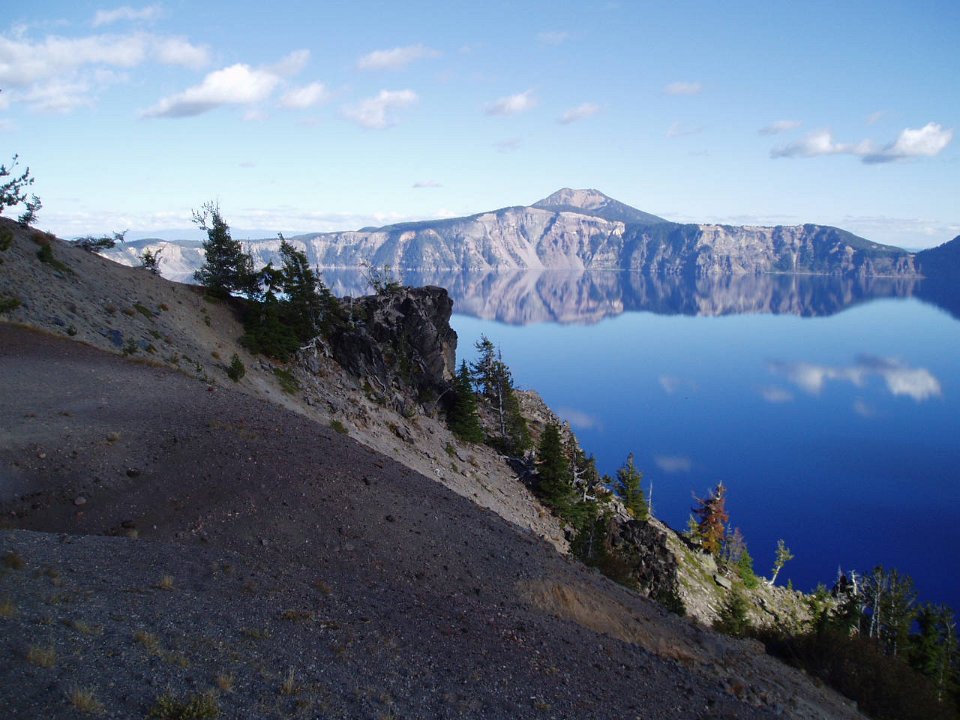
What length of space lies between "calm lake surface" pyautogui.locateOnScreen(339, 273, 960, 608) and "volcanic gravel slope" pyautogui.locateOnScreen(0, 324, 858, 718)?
55.6 metres

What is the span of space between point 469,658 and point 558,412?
304 ft

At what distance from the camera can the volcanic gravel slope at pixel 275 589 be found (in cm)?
816

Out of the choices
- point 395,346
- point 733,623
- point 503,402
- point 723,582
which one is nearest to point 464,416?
point 503,402

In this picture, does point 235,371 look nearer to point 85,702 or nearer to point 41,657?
point 41,657

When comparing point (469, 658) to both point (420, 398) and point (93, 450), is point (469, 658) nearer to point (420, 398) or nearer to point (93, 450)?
point (93, 450)

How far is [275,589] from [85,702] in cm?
502

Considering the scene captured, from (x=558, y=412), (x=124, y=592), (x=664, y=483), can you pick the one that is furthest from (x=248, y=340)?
(x=558, y=412)

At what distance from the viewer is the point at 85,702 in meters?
6.50

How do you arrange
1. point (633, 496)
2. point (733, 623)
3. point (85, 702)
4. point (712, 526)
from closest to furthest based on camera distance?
point (85, 702) < point (733, 623) < point (633, 496) < point (712, 526)

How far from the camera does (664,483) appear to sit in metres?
76.8

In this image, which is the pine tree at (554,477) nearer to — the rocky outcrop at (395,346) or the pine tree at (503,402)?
the pine tree at (503,402)

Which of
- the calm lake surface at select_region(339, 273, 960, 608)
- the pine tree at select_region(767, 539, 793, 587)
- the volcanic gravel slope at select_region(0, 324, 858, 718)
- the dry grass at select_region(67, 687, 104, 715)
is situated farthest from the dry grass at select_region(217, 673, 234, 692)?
the calm lake surface at select_region(339, 273, 960, 608)

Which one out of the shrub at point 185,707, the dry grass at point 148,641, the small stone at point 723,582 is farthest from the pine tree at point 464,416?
the shrub at point 185,707

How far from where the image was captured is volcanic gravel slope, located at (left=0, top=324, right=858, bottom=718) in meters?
8.16
